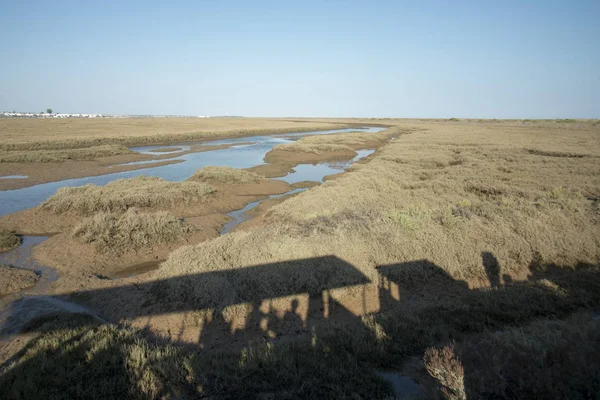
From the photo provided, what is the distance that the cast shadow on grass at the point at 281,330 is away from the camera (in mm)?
3938

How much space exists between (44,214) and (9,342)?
33.9ft

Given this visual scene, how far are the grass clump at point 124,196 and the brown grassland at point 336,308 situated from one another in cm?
14

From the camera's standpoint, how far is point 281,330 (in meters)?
5.96

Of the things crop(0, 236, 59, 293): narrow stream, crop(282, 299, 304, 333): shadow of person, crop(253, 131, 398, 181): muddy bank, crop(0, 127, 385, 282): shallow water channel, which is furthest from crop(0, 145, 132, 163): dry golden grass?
crop(282, 299, 304, 333): shadow of person

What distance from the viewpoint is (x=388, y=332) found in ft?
16.2

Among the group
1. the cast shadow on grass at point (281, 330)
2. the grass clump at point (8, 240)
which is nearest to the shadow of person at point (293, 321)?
the cast shadow on grass at point (281, 330)

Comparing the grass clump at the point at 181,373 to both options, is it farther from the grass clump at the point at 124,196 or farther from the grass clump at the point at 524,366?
the grass clump at the point at 124,196

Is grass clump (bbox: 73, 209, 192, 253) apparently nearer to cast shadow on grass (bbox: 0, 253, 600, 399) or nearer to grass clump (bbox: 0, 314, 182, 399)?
cast shadow on grass (bbox: 0, 253, 600, 399)

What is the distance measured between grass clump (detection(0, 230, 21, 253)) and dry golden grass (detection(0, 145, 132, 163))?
807 inches

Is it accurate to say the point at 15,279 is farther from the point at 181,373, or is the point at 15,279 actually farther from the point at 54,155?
the point at 54,155

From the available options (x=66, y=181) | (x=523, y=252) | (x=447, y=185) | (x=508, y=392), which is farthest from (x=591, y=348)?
(x=66, y=181)

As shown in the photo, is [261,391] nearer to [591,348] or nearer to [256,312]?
[256,312]

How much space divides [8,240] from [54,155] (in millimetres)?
23646

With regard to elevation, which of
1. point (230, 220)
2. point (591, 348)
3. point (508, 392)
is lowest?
point (230, 220)
